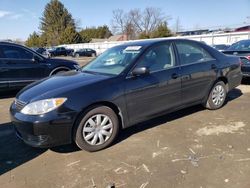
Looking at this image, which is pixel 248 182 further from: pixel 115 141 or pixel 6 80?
pixel 6 80

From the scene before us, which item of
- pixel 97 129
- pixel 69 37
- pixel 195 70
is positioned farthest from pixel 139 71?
pixel 69 37

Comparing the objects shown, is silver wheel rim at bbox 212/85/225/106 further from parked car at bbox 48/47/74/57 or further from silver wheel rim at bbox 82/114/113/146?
parked car at bbox 48/47/74/57

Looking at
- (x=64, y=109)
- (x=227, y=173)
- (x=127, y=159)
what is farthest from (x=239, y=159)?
(x=64, y=109)

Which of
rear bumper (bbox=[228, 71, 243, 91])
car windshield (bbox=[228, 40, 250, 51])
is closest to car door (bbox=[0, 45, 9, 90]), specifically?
rear bumper (bbox=[228, 71, 243, 91])

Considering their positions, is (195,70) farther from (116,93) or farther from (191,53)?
(116,93)

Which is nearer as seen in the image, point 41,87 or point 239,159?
point 239,159

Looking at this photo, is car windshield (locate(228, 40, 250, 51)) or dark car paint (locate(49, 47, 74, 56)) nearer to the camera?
car windshield (locate(228, 40, 250, 51))

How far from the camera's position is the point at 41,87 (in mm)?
4281

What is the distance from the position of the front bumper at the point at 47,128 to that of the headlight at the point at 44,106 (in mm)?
60

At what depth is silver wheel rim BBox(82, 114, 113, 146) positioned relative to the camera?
3949mm

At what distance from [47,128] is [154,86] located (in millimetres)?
1828

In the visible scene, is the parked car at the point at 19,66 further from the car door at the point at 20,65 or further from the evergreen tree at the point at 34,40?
the evergreen tree at the point at 34,40

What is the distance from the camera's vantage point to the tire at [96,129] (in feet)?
12.8

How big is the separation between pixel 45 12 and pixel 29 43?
32.3ft
